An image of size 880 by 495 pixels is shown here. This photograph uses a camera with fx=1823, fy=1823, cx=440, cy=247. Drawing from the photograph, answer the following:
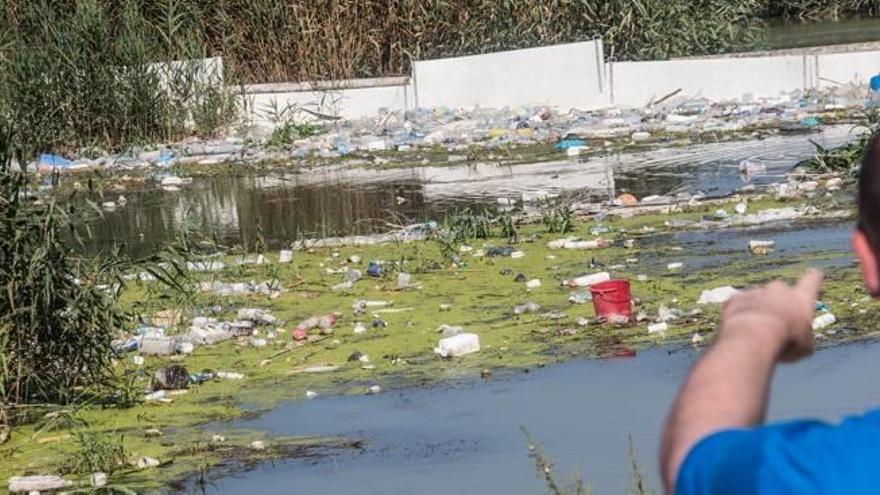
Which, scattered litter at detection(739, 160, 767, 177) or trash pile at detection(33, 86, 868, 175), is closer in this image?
scattered litter at detection(739, 160, 767, 177)

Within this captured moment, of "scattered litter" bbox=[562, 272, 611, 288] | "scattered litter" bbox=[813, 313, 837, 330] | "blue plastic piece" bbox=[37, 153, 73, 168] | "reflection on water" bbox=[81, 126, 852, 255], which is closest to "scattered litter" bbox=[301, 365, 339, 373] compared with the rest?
"scattered litter" bbox=[562, 272, 611, 288]

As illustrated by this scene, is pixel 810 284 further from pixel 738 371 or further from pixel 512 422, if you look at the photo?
pixel 512 422

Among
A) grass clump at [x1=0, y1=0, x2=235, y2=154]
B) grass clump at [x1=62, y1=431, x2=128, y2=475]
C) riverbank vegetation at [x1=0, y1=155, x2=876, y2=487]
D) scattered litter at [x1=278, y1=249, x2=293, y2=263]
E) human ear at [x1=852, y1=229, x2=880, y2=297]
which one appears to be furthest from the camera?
grass clump at [x1=0, y1=0, x2=235, y2=154]

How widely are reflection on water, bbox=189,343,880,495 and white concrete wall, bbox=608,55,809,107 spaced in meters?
10.1

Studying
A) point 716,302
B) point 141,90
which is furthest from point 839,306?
point 141,90

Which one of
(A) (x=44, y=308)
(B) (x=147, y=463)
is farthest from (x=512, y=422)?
(A) (x=44, y=308)

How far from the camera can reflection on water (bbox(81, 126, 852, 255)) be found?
12.1 meters

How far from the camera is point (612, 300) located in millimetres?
7523

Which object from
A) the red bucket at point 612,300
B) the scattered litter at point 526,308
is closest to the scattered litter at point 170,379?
the scattered litter at point 526,308

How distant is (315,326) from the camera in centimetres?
823

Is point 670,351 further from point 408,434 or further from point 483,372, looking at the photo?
point 408,434

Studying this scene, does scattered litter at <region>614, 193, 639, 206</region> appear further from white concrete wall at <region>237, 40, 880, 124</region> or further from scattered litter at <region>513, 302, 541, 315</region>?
white concrete wall at <region>237, 40, 880, 124</region>

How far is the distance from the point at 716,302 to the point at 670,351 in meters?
0.79

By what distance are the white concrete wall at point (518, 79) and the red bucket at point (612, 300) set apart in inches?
379
